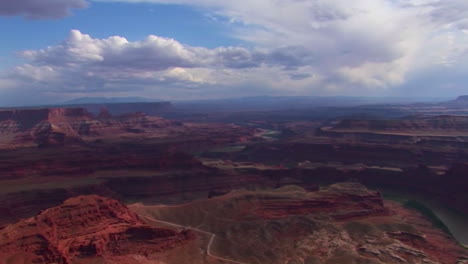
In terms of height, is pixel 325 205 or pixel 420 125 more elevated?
pixel 420 125

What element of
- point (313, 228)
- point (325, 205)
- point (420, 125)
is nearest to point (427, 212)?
point (325, 205)

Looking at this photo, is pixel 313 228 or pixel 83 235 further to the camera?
pixel 313 228

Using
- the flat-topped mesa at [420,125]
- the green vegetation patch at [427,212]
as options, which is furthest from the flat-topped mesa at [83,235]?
the flat-topped mesa at [420,125]

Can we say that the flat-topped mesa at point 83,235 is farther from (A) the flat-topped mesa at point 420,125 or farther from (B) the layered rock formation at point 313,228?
(A) the flat-topped mesa at point 420,125

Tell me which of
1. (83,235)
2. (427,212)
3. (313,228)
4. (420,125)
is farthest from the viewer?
(420,125)

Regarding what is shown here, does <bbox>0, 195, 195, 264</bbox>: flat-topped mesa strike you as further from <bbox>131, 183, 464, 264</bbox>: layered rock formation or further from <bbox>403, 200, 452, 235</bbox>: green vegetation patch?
<bbox>403, 200, 452, 235</bbox>: green vegetation patch

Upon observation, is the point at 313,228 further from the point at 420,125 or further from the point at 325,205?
the point at 420,125

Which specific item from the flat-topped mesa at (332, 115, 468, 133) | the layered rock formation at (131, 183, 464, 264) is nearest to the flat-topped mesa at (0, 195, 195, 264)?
the layered rock formation at (131, 183, 464, 264)

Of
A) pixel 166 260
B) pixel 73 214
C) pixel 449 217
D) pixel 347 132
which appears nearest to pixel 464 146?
pixel 347 132
